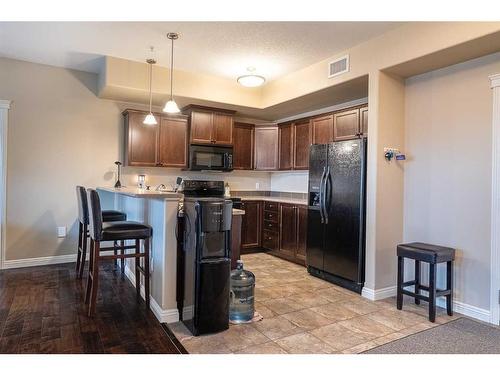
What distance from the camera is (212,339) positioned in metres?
2.45

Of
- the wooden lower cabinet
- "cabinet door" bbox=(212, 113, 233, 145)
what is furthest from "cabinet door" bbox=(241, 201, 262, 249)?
"cabinet door" bbox=(212, 113, 233, 145)

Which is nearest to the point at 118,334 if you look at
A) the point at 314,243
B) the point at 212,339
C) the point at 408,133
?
the point at 212,339

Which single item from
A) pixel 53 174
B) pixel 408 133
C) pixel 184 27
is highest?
pixel 184 27

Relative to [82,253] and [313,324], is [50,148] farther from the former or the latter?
[313,324]

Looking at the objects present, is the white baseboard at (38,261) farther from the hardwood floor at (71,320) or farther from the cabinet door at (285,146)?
the cabinet door at (285,146)

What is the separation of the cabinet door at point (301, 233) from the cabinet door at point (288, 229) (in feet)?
0.21

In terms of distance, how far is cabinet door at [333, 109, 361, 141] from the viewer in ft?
13.6

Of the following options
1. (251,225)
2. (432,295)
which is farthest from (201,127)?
(432,295)

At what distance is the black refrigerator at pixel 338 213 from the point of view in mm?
3545

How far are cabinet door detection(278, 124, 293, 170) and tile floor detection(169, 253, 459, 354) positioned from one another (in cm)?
210

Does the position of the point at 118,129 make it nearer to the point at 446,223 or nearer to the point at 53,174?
the point at 53,174

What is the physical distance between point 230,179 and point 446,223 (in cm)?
345

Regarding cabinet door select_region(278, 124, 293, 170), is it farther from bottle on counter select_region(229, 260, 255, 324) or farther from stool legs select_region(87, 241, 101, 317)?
stool legs select_region(87, 241, 101, 317)

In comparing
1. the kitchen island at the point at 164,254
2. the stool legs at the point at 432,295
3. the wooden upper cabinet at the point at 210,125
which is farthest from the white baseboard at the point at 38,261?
the stool legs at the point at 432,295
